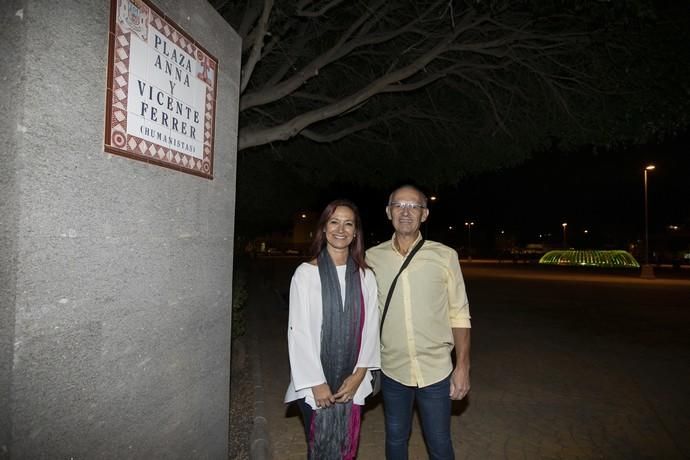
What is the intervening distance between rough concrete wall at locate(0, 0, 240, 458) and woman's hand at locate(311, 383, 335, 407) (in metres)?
0.73

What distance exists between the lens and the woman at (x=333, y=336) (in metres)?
2.27

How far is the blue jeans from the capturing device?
8.51 feet

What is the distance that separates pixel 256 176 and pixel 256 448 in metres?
11.0

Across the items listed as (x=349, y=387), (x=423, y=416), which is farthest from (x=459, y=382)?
(x=349, y=387)

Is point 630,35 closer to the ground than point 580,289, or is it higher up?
higher up

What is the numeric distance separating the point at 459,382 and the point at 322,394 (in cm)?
93

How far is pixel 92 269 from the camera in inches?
67.8

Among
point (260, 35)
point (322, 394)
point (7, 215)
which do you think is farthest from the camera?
point (260, 35)

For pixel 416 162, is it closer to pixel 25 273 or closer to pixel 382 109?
pixel 382 109

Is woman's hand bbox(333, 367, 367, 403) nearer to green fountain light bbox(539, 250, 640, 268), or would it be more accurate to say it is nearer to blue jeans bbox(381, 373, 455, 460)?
blue jeans bbox(381, 373, 455, 460)

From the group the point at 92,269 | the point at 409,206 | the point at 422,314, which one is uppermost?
the point at 409,206

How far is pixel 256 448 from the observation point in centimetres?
358

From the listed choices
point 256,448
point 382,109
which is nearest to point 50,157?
point 256,448

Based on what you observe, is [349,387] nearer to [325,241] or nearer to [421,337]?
[421,337]
